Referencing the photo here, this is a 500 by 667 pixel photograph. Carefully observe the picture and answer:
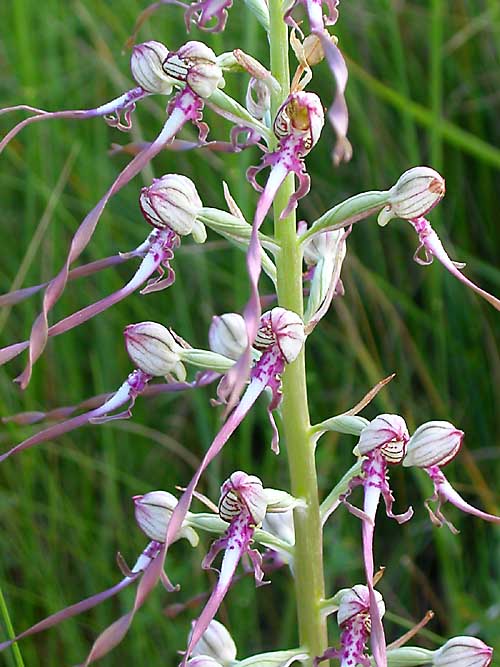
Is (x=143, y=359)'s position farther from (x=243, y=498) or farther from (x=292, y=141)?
(x=292, y=141)

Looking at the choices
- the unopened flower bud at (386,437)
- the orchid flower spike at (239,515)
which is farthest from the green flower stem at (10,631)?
the unopened flower bud at (386,437)

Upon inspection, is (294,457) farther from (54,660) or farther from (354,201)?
(54,660)

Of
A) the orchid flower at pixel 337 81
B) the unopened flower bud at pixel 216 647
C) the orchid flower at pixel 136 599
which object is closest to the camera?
the orchid flower at pixel 337 81

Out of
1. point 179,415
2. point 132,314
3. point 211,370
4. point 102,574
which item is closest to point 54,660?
point 102,574

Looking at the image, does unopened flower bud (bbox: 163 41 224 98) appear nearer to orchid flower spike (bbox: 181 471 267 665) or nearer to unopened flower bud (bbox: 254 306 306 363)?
unopened flower bud (bbox: 254 306 306 363)

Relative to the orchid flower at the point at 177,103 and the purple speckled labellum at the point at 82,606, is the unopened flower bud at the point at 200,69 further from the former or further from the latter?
the purple speckled labellum at the point at 82,606

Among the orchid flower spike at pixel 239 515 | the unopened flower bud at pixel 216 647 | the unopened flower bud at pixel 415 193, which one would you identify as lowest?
the unopened flower bud at pixel 216 647

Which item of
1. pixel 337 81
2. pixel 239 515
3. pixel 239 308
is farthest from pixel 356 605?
pixel 239 308
